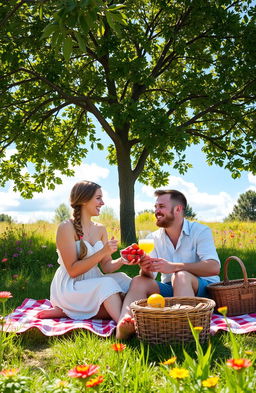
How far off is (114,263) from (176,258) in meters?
0.65

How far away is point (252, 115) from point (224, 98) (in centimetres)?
154

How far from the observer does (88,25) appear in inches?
106

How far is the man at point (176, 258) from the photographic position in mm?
4223

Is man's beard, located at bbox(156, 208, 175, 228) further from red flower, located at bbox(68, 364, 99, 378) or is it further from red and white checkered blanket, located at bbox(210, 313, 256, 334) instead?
red flower, located at bbox(68, 364, 99, 378)

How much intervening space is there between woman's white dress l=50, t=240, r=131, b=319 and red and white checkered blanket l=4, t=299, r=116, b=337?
0.11 m

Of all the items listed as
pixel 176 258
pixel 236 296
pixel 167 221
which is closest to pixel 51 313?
pixel 176 258

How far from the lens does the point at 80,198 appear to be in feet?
15.2

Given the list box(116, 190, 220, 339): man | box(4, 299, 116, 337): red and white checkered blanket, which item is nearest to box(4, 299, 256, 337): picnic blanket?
box(4, 299, 116, 337): red and white checkered blanket

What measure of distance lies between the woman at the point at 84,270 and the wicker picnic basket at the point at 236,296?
93cm

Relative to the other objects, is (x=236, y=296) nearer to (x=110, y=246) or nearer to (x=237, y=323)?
(x=237, y=323)

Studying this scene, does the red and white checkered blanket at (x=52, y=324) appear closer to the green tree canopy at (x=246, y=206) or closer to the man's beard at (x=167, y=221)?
the man's beard at (x=167, y=221)

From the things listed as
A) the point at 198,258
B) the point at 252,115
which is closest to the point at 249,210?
the point at 252,115

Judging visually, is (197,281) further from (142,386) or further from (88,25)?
(88,25)

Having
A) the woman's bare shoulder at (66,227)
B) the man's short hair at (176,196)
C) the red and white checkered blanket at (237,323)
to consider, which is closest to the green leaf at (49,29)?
the woman's bare shoulder at (66,227)
